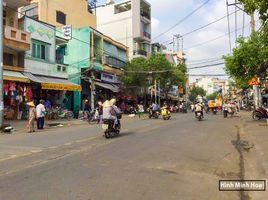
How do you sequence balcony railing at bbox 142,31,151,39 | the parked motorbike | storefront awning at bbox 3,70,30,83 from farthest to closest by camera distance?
balcony railing at bbox 142,31,151,39 < the parked motorbike < storefront awning at bbox 3,70,30,83

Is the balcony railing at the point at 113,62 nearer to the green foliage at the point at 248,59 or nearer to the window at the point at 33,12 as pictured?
the window at the point at 33,12

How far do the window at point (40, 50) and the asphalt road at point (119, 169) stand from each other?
19125 mm

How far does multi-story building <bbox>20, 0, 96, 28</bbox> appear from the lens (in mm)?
43750

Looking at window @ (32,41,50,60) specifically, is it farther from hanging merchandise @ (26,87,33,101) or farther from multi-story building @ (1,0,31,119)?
hanging merchandise @ (26,87,33,101)

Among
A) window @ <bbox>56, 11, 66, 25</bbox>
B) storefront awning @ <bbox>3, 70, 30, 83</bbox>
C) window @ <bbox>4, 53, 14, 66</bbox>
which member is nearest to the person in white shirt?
storefront awning @ <bbox>3, 70, 30, 83</bbox>

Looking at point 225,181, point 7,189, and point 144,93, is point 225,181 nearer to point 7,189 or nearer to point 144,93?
point 7,189

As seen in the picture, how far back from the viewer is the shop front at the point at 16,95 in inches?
1104

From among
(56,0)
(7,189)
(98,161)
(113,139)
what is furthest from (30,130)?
(56,0)

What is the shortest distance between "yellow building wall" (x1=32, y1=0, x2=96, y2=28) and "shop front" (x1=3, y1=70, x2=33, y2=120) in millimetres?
15342

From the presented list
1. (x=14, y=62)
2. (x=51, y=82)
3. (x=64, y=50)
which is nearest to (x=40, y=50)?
(x=51, y=82)

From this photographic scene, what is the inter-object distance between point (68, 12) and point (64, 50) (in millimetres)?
7488

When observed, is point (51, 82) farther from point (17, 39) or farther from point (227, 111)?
point (227, 111)

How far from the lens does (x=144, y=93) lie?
181 ft

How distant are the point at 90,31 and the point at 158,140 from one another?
99.1 feet
